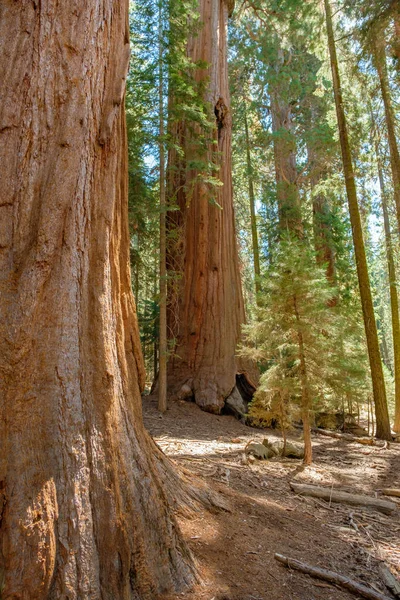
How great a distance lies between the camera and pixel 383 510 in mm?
4652

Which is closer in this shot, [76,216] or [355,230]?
→ [76,216]

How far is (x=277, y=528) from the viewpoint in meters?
3.53

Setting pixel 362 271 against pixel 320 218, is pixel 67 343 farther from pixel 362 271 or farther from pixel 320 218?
pixel 320 218

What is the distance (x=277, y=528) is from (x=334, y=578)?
2.37 ft

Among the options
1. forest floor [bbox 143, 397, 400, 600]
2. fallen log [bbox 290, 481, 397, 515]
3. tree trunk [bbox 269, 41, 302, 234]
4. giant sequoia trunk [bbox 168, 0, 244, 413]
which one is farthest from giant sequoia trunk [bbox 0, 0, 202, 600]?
tree trunk [bbox 269, 41, 302, 234]

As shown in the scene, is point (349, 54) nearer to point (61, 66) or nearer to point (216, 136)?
point (216, 136)

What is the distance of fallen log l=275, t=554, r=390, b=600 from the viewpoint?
2730mm

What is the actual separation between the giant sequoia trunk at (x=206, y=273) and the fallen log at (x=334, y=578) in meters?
6.81

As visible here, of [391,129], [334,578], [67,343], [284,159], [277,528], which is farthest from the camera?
[284,159]

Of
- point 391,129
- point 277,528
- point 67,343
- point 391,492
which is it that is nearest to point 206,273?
point 391,129

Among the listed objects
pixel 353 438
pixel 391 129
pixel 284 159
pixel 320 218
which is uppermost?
pixel 284 159

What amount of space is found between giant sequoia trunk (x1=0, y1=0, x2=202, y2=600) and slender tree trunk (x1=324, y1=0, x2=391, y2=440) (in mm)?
8583

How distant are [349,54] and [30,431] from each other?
12.7 meters

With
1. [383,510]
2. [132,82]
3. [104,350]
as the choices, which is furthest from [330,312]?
[132,82]
